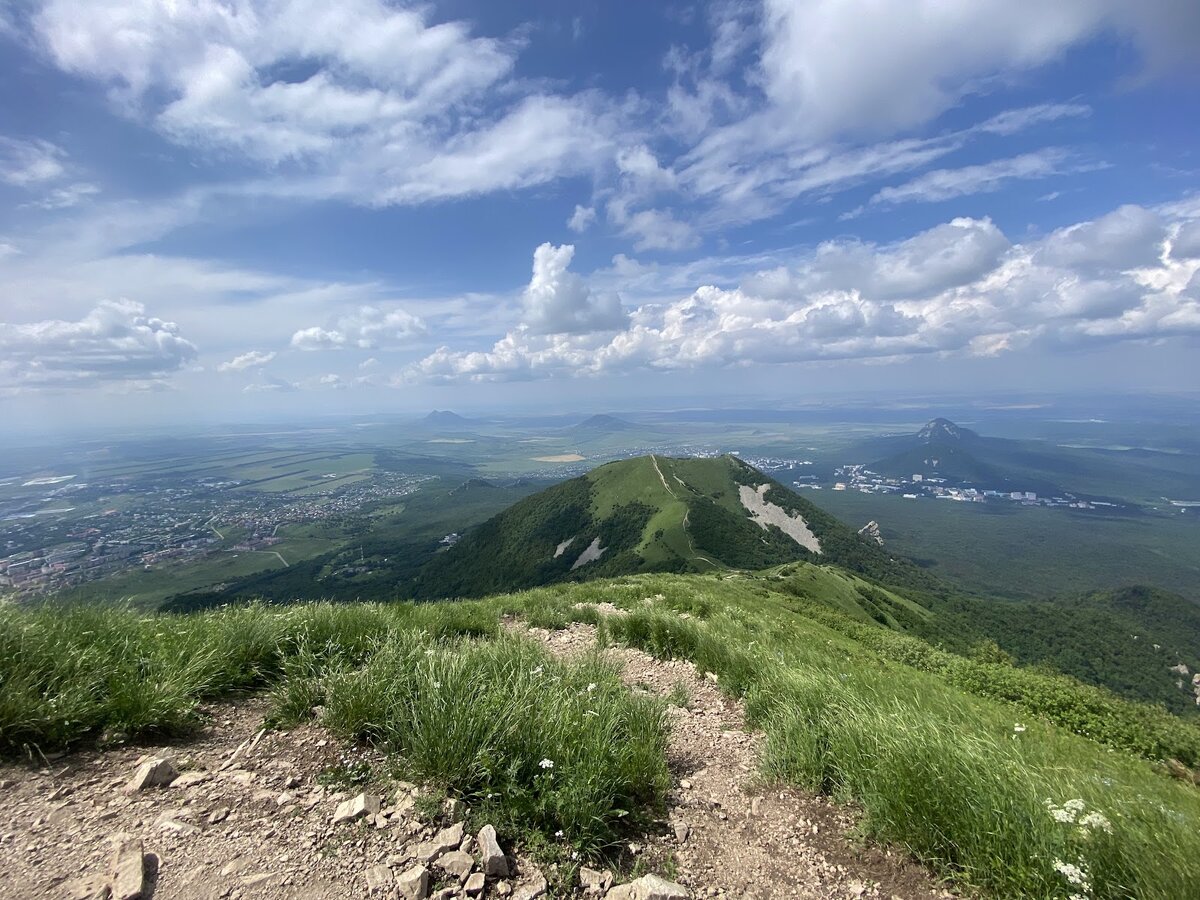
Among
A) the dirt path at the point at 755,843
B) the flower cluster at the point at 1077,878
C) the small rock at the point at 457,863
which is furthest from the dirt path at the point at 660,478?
the small rock at the point at 457,863

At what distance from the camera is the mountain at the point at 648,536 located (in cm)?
10050

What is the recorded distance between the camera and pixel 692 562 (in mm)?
88000

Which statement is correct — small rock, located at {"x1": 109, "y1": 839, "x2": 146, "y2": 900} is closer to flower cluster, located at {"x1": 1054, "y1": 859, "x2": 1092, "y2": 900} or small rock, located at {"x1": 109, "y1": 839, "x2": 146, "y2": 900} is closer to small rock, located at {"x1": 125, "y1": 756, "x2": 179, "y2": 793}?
small rock, located at {"x1": 125, "y1": 756, "x2": 179, "y2": 793}

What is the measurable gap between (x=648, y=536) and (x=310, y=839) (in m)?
107

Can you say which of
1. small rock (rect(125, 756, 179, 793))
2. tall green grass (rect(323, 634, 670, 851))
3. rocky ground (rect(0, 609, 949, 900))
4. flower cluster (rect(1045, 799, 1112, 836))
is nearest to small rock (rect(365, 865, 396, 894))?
rocky ground (rect(0, 609, 949, 900))

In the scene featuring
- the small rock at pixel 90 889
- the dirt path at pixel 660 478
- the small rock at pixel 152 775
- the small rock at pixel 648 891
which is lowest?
the dirt path at pixel 660 478

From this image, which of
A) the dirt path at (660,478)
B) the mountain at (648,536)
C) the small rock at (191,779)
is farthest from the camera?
the dirt path at (660,478)

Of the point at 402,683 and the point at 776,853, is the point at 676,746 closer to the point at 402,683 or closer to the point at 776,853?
the point at 776,853

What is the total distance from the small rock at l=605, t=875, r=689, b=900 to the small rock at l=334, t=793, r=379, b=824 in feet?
5.19

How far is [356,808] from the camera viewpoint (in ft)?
10.4

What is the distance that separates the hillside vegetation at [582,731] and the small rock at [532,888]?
0.28 m

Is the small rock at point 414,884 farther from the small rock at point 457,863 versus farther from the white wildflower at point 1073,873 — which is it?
the white wildflower at point 1073,873

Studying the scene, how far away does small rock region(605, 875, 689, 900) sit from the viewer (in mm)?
2779

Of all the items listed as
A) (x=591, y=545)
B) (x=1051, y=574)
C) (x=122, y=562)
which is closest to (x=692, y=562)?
(x=591, y=545)
